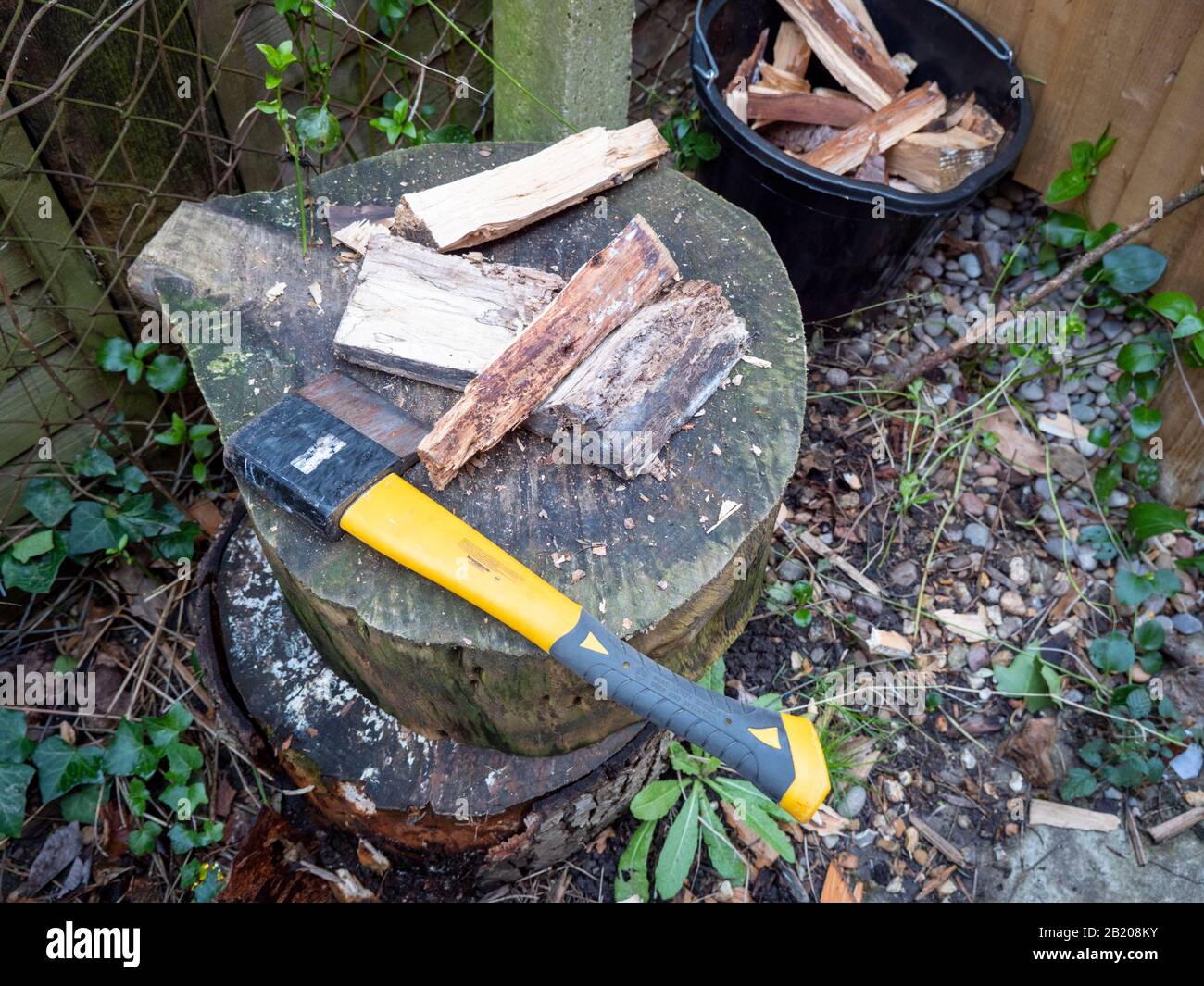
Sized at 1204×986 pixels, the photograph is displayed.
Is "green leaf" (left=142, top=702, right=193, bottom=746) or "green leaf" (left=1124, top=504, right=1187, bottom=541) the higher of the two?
"green leaf" (left=1124, top=504, right=1187, bottom=541)

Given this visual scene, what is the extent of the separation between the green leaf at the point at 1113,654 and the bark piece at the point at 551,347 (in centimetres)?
172

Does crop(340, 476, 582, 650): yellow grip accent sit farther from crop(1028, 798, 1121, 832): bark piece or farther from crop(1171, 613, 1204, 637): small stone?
crop(1171, 613, 1204, 637): small stone

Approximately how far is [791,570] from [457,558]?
61.2 inches

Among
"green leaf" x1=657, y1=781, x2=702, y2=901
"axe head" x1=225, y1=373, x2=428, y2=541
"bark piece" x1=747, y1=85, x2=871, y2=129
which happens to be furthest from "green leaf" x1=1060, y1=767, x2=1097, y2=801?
"bark piece" x1=747, y1=85, x2=871, y2=129

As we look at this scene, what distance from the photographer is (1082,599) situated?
8.96ft

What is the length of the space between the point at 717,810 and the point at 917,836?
1.75 ft

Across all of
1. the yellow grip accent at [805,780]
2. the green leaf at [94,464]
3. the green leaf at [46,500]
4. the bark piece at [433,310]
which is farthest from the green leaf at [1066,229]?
the green leaf at [46,500]

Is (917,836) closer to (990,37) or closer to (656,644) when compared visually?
(656,644)

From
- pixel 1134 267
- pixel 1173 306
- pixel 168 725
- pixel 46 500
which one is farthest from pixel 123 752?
pixel 1134 267

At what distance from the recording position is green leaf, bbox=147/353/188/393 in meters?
2.31

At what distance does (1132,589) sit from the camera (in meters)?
2.59

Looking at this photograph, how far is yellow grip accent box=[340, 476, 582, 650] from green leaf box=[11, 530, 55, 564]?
1367 mm
